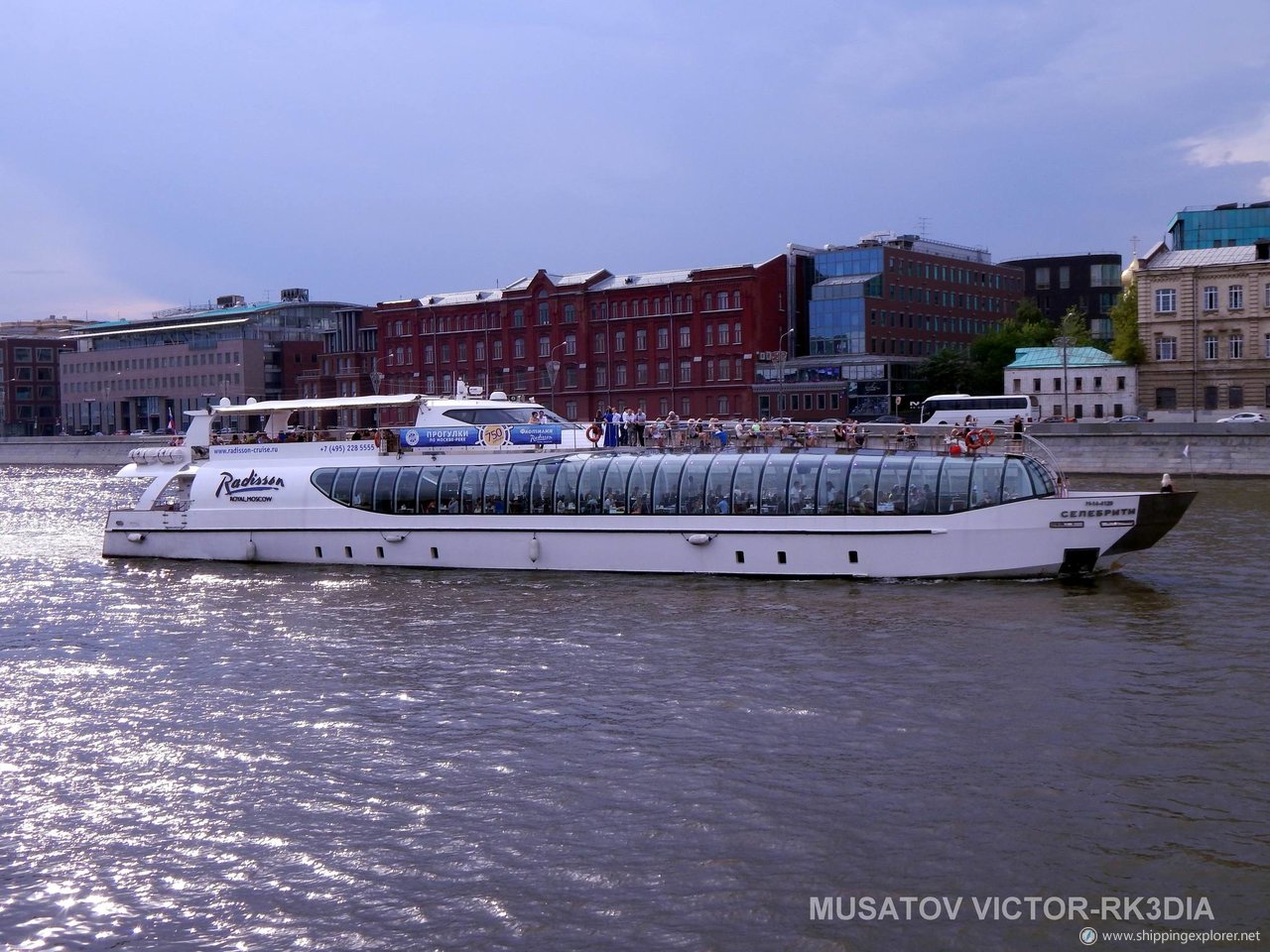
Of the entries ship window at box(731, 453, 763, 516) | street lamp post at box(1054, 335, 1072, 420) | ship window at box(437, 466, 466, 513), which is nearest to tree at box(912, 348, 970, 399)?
street lamp post at box(1054, 335, 1072, 420)

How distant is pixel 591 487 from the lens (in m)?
37.8

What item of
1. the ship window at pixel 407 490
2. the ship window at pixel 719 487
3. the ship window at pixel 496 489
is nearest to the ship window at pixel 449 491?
the ship window at pixel 407 490

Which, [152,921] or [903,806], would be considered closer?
[152,921]

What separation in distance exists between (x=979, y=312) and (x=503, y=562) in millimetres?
101900

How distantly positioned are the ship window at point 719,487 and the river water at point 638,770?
156 inches

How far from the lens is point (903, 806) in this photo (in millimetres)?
16500

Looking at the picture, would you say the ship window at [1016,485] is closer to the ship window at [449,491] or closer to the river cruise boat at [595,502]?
the river cruise boat at [595,502]

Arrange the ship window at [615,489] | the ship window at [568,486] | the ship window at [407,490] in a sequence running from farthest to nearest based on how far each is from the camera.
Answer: the ship window at [407,490] → the ship window at [568,486] → the ship window at [615,489]

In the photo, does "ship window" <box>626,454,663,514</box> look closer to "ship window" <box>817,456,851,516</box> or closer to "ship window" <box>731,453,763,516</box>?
"ship window" <box>731,453,763,516</box>

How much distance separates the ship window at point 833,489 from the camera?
34.7 m

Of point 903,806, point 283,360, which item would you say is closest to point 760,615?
point 903,806

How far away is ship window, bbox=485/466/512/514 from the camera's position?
128ft

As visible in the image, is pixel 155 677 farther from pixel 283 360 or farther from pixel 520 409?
pixel 283 360

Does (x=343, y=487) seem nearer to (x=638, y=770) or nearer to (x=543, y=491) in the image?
(x=543, y=491)
